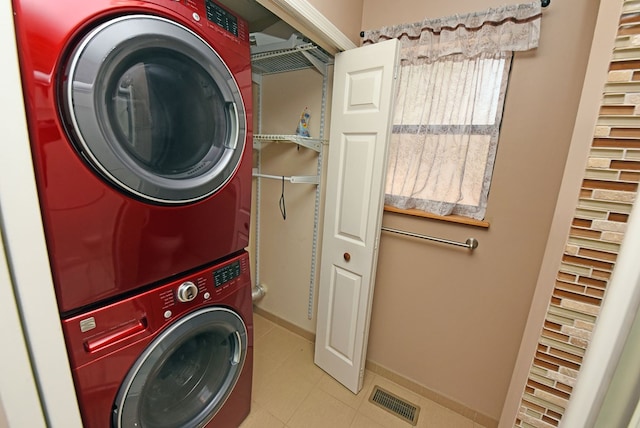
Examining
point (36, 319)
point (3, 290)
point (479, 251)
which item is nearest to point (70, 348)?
point (36, 319)

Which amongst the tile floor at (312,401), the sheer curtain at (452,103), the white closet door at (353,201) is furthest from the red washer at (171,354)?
the sheer curtain at (452,103)

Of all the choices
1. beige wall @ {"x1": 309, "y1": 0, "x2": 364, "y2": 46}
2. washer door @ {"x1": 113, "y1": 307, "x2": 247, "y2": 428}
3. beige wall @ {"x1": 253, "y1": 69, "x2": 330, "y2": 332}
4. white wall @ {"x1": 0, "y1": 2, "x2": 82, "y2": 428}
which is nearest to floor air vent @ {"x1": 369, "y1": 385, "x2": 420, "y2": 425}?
beige wall @ {"x1": 253, "y1": 69, "x2": 330, "y2": 332}

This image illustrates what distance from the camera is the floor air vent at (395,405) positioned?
4.79 ft

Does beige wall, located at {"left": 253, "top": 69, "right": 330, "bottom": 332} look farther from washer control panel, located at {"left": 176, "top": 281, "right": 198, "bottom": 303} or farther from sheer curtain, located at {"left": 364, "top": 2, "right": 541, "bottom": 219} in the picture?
washer control panel, located at {"left": 176, "top": 281, "right": 198, "bottom": 303}

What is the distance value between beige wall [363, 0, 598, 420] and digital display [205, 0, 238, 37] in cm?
97

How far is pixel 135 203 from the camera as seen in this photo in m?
0.68

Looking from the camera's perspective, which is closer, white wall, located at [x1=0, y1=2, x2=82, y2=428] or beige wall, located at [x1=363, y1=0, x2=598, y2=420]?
white wall, located at [x1=0, y1=2, x2=82, y2=428]

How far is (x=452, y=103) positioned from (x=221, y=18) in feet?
3.76

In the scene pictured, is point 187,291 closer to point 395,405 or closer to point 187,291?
point 187,291

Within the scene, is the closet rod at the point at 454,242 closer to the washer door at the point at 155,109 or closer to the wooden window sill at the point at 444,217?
the wooden window sill at the point at 444,217

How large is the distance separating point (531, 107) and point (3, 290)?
6.14 ft

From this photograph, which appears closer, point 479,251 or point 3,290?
point 3,290

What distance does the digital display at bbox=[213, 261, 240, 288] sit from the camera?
0.96 m

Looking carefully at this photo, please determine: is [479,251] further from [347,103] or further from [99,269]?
[99,269]
